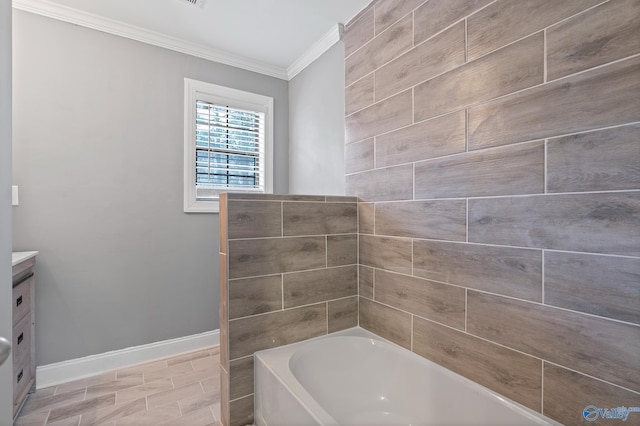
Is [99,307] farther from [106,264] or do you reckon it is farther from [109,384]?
[109,384]

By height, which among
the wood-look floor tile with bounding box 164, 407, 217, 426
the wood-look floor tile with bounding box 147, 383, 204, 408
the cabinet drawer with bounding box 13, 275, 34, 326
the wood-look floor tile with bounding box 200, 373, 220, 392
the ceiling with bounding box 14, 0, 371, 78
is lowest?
the wood-look floor tile with bounding box 164, 407, 217, 426

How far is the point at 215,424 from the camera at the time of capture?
165 cm

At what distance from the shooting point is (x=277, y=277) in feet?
5.60

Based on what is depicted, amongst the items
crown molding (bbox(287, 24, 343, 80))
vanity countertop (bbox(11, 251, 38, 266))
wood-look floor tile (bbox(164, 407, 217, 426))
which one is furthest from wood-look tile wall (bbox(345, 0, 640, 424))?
vanity countertop (bbox(11, 251, 38, 266))

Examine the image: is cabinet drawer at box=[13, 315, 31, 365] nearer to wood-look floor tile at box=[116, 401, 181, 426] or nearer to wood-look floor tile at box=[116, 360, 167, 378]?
wood-look floor tile at box=[116, 360, 167, 378]

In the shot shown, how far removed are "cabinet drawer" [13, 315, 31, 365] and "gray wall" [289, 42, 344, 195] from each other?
2.09 metres

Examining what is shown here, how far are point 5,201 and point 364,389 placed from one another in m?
1.77

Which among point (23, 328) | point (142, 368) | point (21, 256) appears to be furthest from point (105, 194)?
point (142, 368)

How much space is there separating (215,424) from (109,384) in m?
0.92

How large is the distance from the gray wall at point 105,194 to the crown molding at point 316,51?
2.29ft

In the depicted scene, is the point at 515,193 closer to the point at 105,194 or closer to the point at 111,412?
the point at 111,412

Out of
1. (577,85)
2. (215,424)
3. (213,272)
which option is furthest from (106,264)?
(577,85)

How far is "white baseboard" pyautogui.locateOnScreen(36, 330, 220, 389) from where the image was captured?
6.56ft

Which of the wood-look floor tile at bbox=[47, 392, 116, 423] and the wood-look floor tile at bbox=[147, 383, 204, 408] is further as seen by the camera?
the wood-look floor tile at bbox=[147, 383, 204, 408]
